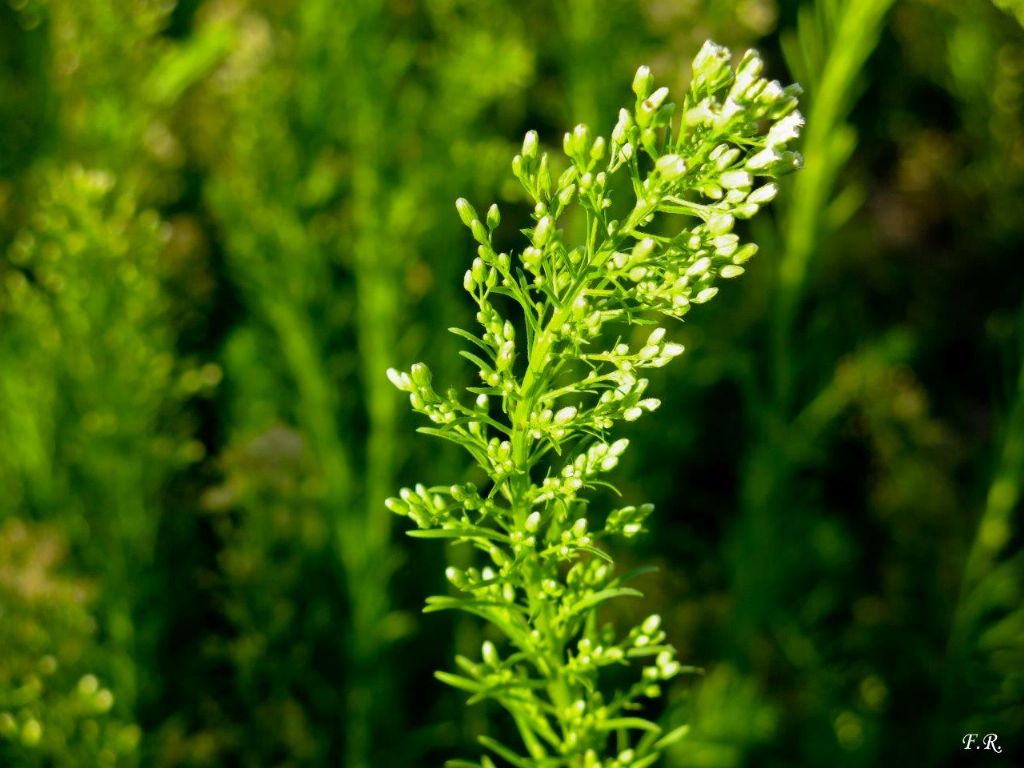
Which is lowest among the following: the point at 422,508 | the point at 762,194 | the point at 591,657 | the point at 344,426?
the point at 591,657

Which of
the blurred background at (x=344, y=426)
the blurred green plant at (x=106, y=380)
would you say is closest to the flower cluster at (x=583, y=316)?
the blurred background at (x=344, y=426)

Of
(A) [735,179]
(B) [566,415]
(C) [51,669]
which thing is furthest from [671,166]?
(C) [51,669]

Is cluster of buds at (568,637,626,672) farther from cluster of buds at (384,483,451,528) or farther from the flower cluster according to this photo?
cluster of buds at (384,483,451,528)

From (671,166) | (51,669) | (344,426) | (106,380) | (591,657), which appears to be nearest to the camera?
(671,166)

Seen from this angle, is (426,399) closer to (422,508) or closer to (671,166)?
(422,508)

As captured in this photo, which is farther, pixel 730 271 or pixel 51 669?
pixel 51 669

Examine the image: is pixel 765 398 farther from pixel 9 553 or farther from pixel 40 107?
pixel 40 107

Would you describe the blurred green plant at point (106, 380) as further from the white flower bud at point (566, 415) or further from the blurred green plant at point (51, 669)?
the white flower bud at point (566, 415)

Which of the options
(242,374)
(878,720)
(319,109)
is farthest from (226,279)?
(878,720)

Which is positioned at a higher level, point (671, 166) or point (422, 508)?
point (671, 166)
